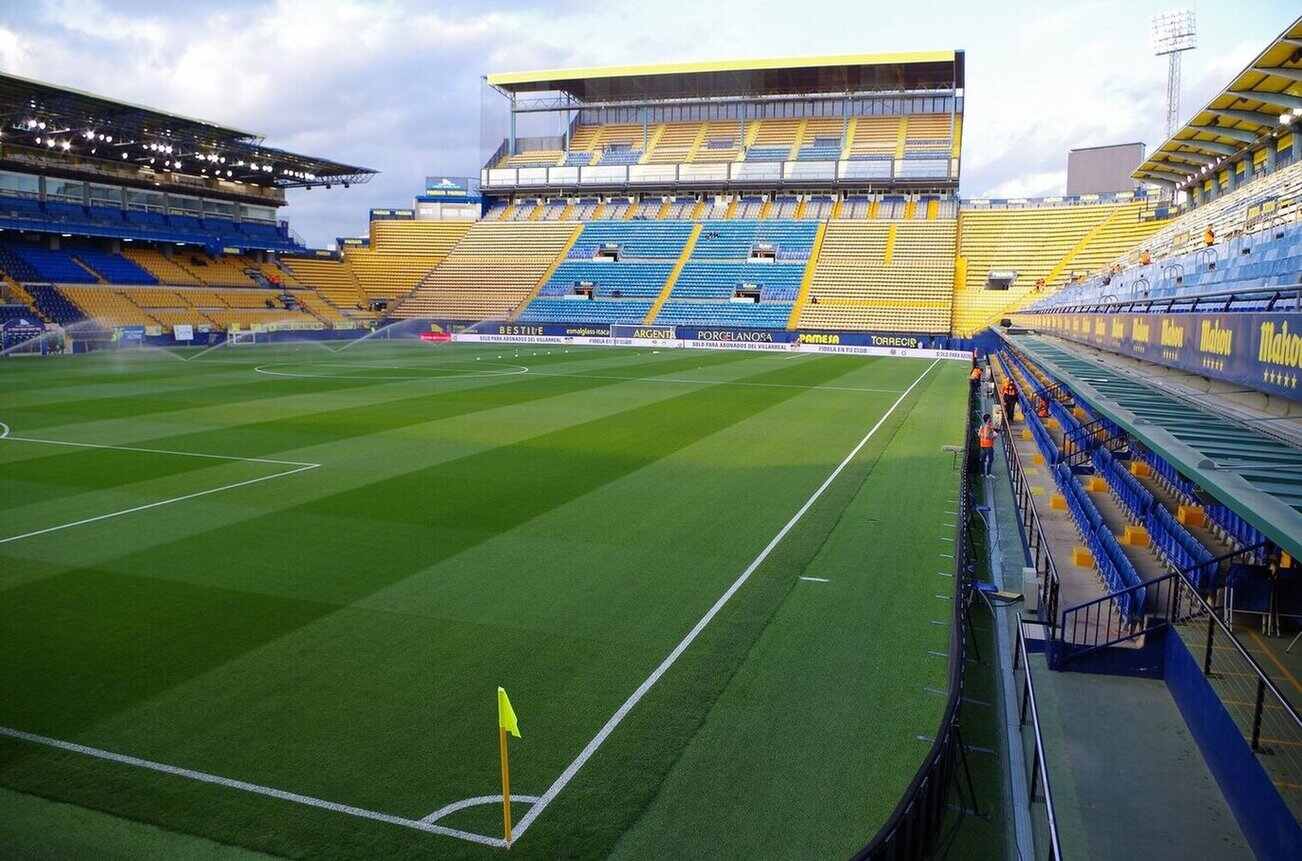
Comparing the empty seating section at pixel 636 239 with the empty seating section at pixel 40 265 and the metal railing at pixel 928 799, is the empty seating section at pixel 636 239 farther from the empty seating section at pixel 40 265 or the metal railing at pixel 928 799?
the metal railing at pixel 928 799

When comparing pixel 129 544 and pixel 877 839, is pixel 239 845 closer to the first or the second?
pixel 877 839

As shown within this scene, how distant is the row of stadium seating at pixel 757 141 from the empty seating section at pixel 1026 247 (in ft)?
26.4

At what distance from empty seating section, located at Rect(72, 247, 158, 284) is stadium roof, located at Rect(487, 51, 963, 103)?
1431 inches

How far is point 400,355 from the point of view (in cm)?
4825

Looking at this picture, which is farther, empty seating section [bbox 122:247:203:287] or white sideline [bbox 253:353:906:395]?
empty seating section [bbox 122:247:203:287]

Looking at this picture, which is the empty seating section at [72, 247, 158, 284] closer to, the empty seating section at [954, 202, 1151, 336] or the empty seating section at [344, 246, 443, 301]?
the empty seating section at [344, 246, 443, 301]

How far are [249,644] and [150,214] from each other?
224 ft

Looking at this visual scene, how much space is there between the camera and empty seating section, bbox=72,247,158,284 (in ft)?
194

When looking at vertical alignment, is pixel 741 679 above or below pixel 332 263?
below

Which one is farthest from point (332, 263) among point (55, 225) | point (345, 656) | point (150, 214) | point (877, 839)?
point (877, 839)

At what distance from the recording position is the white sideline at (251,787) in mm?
5945

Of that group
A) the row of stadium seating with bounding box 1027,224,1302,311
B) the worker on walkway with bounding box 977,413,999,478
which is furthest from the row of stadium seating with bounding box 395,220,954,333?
the row of stadium seating with bounding box 1027,224,1302,311

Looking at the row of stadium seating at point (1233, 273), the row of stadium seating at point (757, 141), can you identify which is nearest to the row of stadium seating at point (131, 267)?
the row of stadium seating at point (757, 141)

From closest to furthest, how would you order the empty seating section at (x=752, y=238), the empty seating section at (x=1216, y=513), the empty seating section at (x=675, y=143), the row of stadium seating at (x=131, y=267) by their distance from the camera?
the empty seating section at (x=1216, y=513)
the row of stadium seating at (x=131, y=267)
the empty seating section at (x=752, y=238)
the empty seating section at (x=675, y=143)
